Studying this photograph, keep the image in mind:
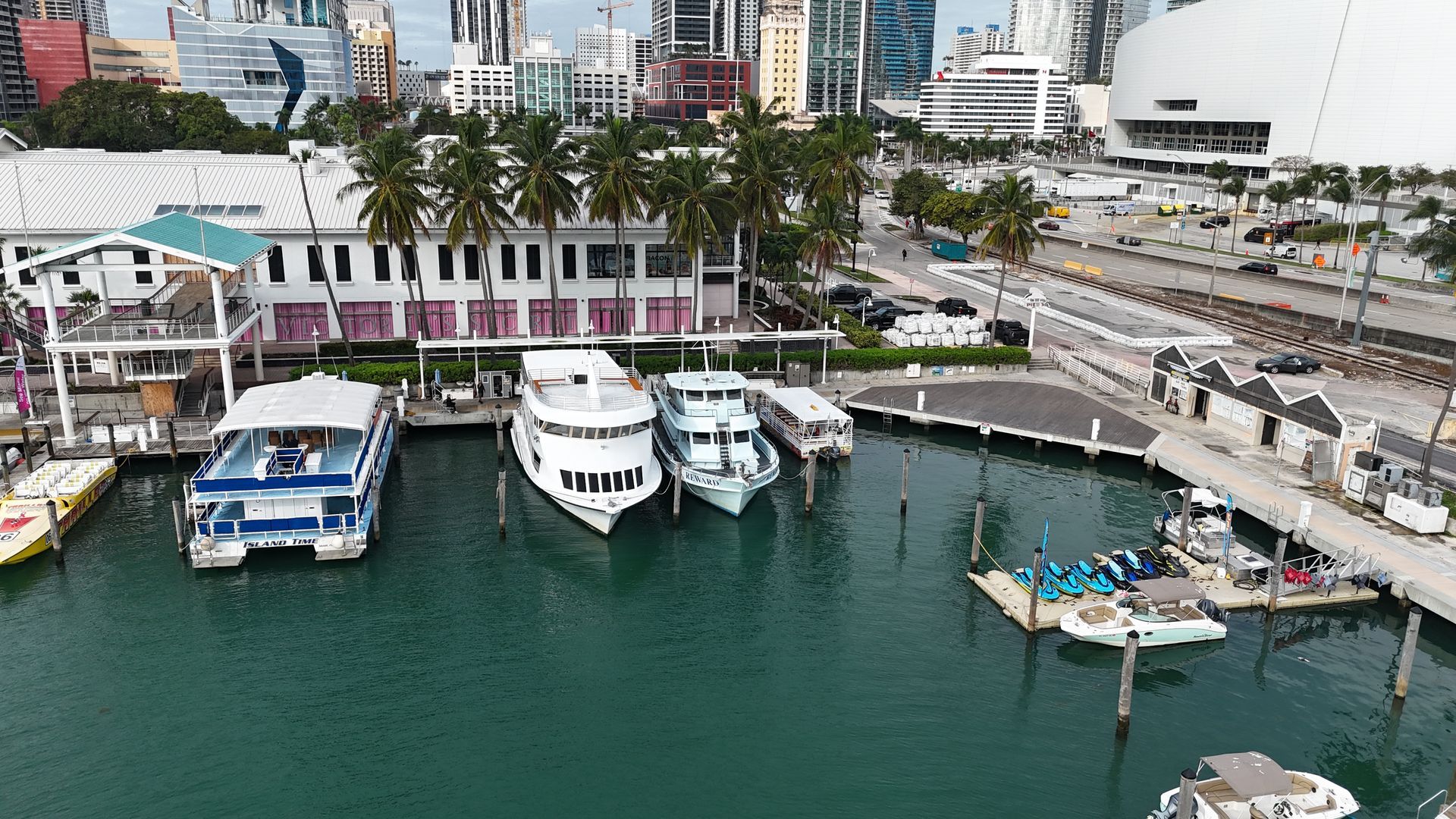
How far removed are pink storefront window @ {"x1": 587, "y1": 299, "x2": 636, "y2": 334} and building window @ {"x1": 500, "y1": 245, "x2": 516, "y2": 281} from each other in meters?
5.93

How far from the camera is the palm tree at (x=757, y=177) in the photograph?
68.8 metres

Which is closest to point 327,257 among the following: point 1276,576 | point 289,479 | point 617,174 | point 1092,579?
point 617,174

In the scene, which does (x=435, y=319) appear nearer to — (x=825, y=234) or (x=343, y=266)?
(x=343, y=266)

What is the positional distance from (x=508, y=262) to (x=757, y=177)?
18981 mm

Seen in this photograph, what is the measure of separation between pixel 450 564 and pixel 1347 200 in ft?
419

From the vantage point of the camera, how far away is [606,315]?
74.6 metres

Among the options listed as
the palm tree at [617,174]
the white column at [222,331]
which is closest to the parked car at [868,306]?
the palm tree at [617,174]

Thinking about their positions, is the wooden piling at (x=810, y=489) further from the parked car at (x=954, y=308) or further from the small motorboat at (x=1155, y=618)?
the parked car at (x=954, y=308)

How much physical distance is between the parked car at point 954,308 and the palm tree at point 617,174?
32.7m

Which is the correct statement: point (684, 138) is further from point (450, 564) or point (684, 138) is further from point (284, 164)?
point (450, 564)

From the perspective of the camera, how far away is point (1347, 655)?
1528 inches

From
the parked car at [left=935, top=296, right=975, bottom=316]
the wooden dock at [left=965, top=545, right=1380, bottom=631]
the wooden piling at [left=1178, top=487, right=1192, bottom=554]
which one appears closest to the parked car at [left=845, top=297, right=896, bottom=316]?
the parked car at [left=935, top=296, right=975, bottom=316]

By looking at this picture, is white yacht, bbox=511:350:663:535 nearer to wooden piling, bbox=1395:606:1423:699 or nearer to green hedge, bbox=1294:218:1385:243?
wooden piling, bbox=1395:606:1423:699

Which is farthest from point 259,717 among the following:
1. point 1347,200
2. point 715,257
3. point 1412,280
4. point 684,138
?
point 1347,200
